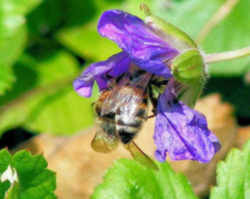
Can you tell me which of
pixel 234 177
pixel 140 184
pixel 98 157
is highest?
pixel 140 184

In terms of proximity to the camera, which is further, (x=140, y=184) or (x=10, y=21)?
(x=10, y=21)

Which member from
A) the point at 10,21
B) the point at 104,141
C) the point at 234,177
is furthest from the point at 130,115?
the point at 10,21

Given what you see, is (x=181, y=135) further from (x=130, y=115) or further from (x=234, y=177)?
(x=234, y=177)

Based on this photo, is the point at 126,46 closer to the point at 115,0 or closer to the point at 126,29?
the point at 126,29

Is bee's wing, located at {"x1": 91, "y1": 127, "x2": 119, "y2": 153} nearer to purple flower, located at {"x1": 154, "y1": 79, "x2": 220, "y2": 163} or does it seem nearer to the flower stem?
purple flower, located at {"x1": 154, "y1": 79, "x2": 220, "y2": 163}

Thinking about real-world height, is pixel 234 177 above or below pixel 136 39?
below

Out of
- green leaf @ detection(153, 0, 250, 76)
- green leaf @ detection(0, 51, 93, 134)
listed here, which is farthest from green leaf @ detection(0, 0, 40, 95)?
green leaf @ detection(153, 0, 250, 76)

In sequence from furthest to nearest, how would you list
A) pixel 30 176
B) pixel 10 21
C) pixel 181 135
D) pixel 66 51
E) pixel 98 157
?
pixel 66 51, pixel 10 21, pixel 98 157, pixel 30 176, pixel 181 135
